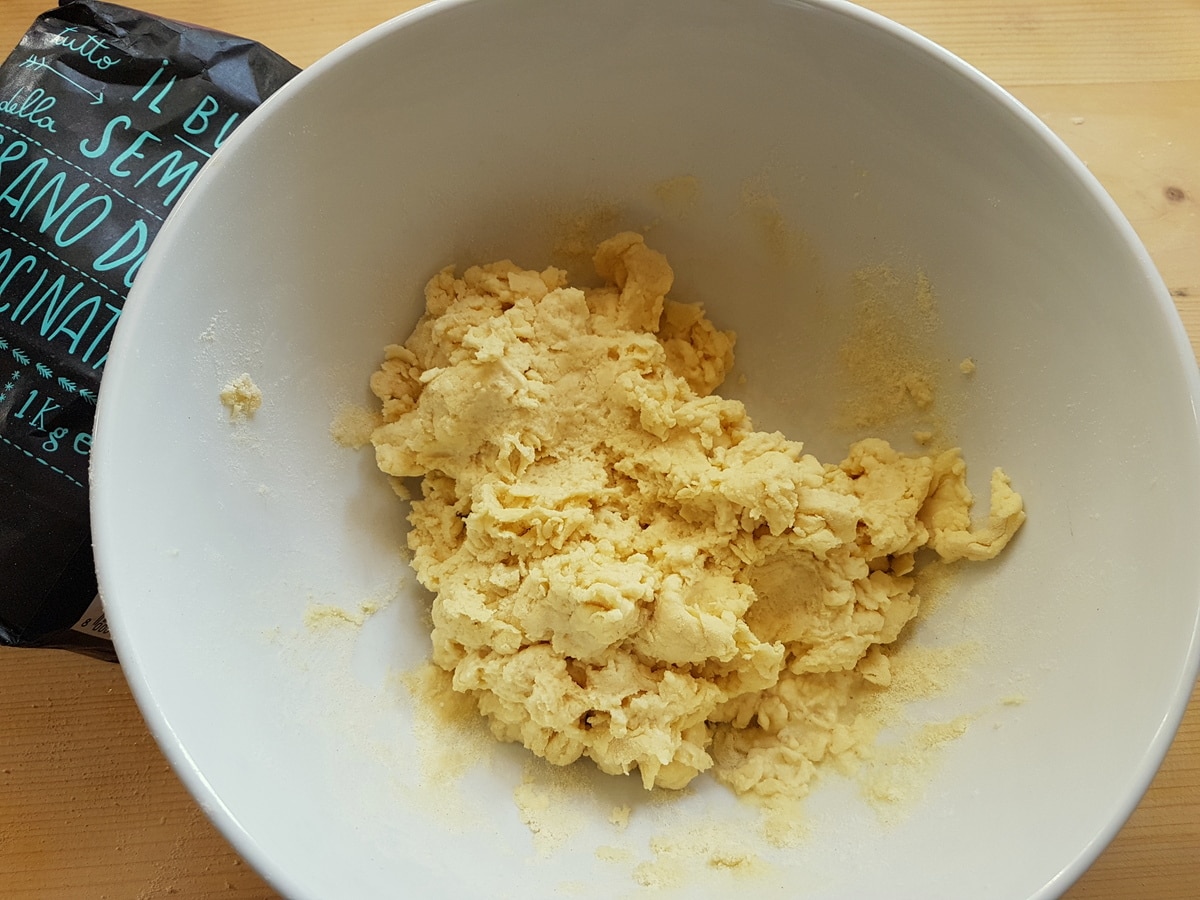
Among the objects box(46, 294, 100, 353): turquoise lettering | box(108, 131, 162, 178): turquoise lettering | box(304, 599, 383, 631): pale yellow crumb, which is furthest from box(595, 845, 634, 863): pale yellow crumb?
box(108, 131, 162, 178): turquoise lettering

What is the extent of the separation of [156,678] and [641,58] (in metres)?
0.78

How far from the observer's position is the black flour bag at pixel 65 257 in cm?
95

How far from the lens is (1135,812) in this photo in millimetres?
1050

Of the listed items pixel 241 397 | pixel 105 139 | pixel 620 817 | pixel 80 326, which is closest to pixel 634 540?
pixel 620 817

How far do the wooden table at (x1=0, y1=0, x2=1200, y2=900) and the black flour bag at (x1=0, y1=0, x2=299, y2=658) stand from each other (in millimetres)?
162

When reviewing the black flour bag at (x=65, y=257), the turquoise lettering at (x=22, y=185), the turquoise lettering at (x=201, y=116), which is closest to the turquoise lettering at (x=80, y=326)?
the black flour bag at (x=65, y=257)

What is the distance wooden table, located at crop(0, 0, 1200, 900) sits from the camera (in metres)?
1.04

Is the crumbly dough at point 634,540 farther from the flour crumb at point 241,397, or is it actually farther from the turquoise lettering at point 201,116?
the turquoise lettering at point 201,116

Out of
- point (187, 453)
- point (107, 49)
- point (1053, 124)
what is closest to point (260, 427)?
point (187, 453)

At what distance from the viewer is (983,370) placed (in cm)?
100

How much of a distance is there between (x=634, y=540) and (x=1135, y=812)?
0.70 meters

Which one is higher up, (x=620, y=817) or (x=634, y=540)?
(x=634, y=540)

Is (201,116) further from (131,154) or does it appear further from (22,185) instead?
(22,185)

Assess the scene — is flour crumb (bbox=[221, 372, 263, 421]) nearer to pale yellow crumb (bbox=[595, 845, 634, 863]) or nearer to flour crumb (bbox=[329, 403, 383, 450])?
flour crumb (bbox=[329, 403, 383, 450])
